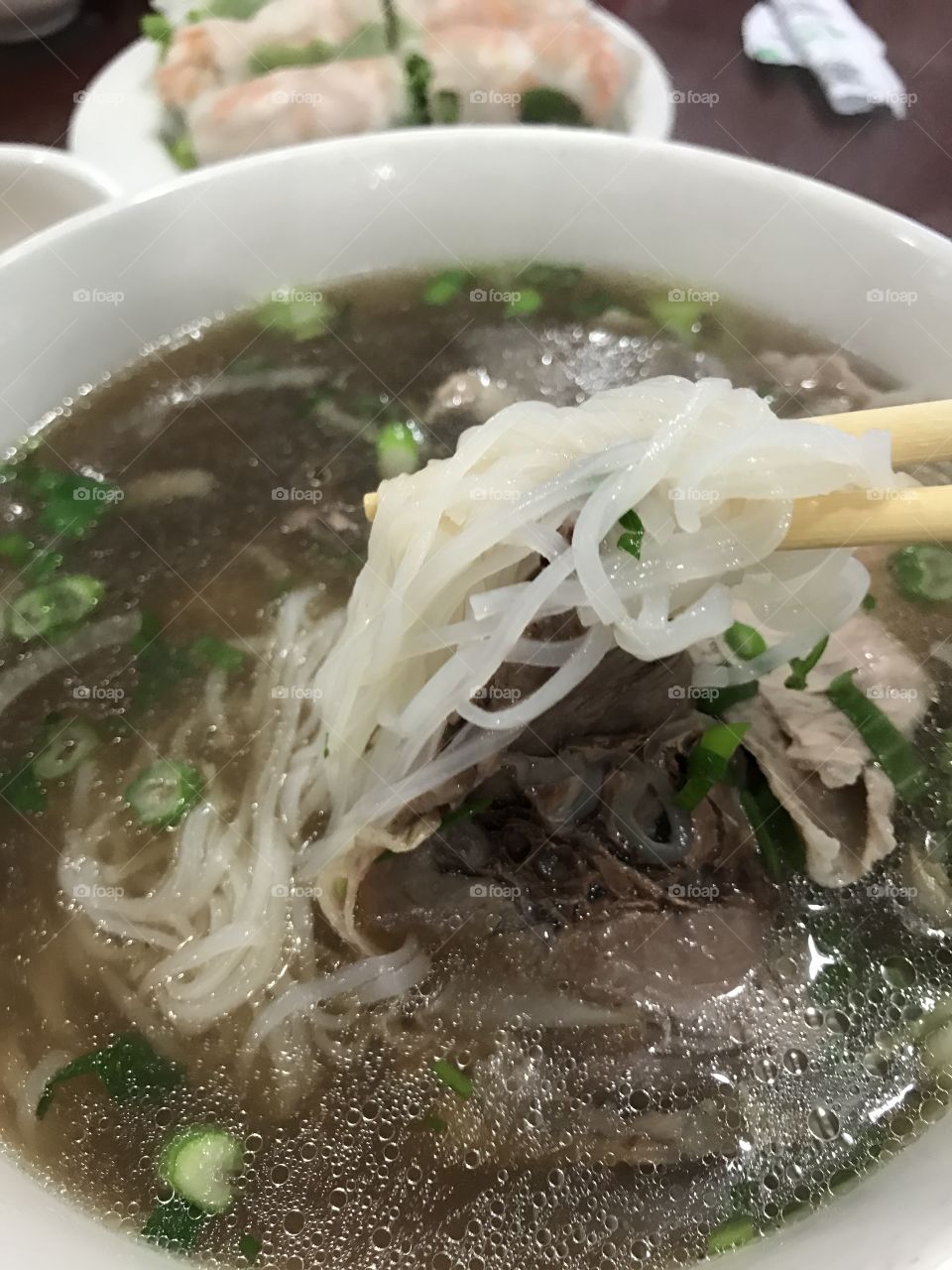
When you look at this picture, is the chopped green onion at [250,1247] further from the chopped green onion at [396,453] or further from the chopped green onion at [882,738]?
the chopped green onion at [396,453]

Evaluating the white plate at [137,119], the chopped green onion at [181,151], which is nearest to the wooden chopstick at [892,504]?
the white plate at [137,119]

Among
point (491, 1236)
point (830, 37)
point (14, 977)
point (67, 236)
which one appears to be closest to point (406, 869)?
point (491, 1236)

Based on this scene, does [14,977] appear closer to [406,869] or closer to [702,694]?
[406,869]

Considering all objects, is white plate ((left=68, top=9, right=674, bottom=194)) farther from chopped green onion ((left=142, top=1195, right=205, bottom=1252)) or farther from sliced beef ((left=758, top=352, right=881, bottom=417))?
chopped green onion ((left=142, top=1195, right=205, bottom=1252))

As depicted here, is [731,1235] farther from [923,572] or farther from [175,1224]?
[923,572]

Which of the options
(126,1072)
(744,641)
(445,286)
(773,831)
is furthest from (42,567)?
(773,831)
